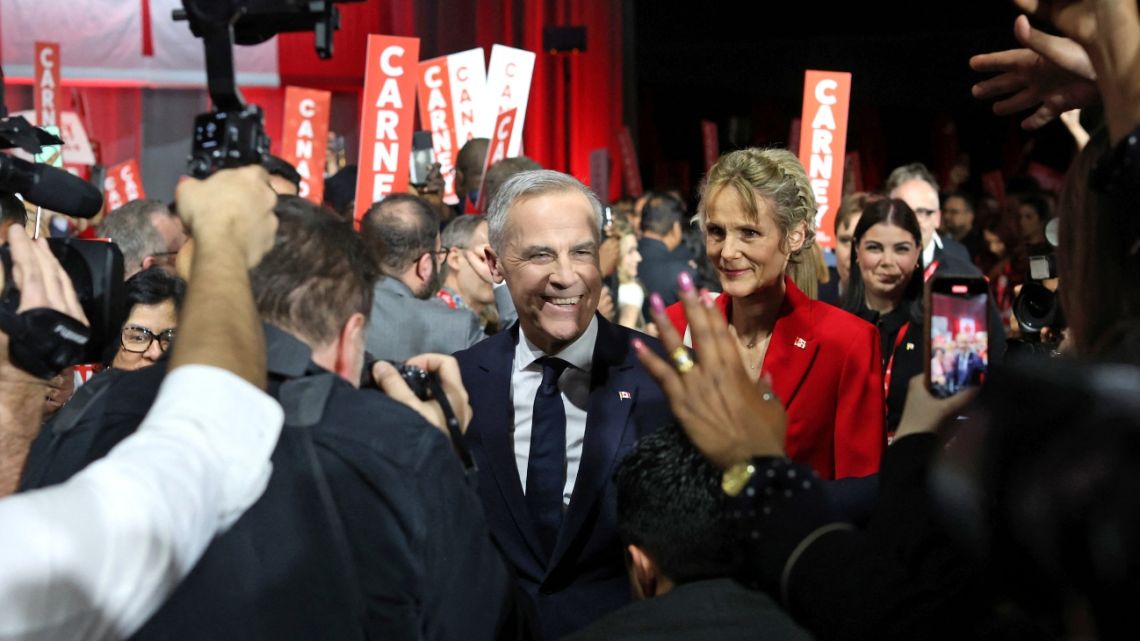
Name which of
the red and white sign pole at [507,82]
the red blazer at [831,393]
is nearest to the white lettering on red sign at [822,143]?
the red and white sign pole at [507,82]

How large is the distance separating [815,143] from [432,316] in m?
3.50

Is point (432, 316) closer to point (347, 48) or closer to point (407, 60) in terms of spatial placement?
point (407, 60)

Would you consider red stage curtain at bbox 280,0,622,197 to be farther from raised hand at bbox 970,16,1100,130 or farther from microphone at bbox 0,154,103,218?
raised hand at bbox 970,16,1100,130

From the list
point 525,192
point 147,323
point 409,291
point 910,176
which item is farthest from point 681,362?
point 910,176

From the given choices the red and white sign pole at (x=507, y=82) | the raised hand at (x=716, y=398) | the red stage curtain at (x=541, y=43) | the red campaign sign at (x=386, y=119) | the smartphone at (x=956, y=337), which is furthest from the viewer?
the red stage curtain at (x=541, y=43)

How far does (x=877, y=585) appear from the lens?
136cm

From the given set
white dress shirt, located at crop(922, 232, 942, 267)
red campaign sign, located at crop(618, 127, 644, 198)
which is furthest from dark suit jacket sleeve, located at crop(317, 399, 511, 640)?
red campaign sign, located at crop(618, 127, 644, 198)

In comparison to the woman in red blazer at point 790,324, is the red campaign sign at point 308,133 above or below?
above

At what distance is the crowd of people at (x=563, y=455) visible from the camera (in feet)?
3.71

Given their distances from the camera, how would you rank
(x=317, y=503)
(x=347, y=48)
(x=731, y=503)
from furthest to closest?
(x=347, y=48) → (x=317, y=503) → (x=731, y=503)

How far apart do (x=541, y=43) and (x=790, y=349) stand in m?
11.4

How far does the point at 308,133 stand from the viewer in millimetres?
8773

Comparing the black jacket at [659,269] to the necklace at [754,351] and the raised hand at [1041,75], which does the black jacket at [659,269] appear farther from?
the raised hand at [1041,75]

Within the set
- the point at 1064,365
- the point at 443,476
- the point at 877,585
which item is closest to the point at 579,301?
the point at 443,476
